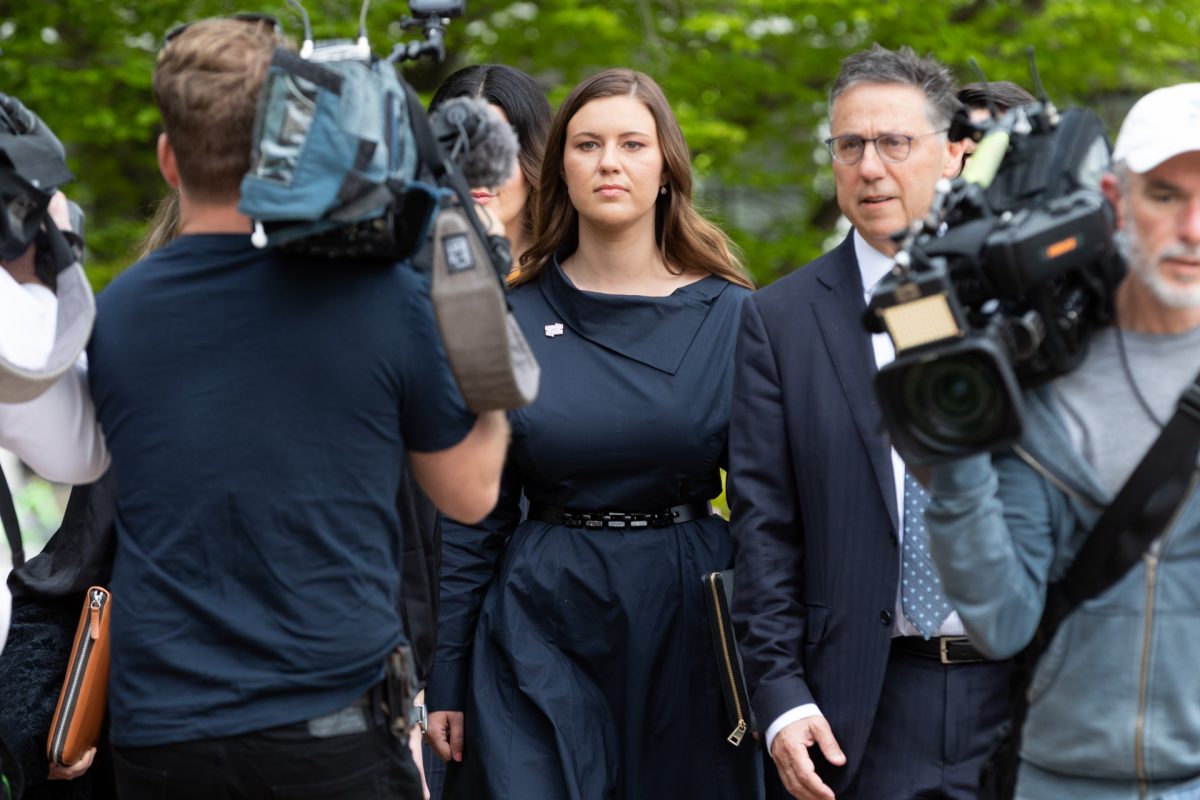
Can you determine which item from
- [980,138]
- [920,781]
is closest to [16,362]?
[980,138]

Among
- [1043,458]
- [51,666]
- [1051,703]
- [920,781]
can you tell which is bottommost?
[920,781]

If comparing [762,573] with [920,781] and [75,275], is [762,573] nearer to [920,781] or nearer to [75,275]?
[920,781]

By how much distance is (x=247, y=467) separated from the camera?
8.72ft

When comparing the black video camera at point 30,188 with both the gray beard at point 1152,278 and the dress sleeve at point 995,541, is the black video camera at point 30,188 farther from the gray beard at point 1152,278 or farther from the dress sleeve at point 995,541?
the gray beard at point 1152,278

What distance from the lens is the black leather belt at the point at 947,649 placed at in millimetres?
3537

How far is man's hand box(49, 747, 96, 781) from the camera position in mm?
3705

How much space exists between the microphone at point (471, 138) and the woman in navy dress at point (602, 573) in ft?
4.81

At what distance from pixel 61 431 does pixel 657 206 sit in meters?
2.30

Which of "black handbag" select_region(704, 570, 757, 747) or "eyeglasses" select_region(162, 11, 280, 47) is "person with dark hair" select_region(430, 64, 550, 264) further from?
"eyeglasses" select_region(162, 11, 280, 47)

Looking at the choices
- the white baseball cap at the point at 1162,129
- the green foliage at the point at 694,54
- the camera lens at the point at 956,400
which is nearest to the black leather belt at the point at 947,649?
the camera lens at the point at 956,400

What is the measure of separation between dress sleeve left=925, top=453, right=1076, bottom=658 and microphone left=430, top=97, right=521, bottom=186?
3.27 feet

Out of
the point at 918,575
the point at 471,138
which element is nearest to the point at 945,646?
the point at 918,575

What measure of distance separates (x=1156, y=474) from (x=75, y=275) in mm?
1886

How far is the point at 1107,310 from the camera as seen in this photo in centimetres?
269
